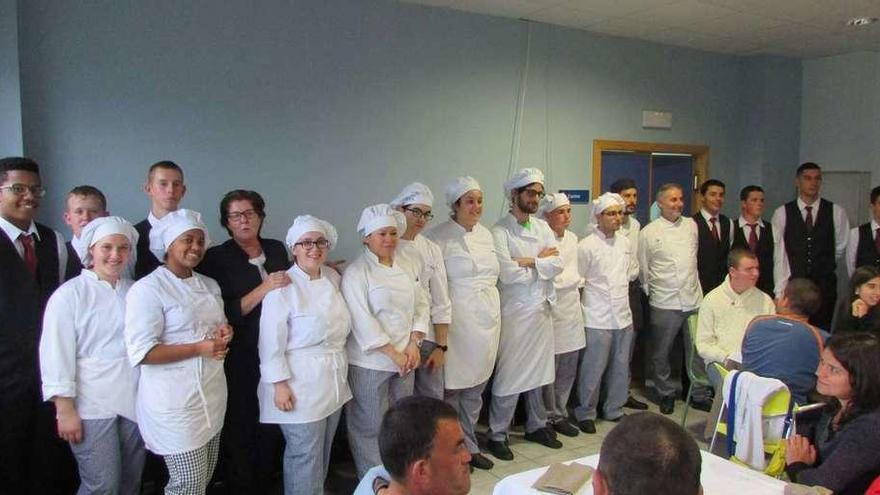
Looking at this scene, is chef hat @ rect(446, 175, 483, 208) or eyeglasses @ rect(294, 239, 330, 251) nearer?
eyeglasses @ rect(294, 239, 330, 251)

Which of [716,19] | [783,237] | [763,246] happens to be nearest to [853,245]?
[783,237]

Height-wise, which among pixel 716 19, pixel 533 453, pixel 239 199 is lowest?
pixel 533 453

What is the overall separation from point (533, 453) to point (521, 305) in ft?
2.77

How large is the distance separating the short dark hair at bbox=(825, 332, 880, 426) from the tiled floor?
1.25 m

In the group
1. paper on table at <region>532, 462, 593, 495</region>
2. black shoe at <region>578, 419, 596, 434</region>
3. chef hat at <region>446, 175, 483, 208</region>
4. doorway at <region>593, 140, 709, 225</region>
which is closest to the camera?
paper on table at <region>532, 462, 593, 495</region>

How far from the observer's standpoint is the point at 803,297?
2.80 meters

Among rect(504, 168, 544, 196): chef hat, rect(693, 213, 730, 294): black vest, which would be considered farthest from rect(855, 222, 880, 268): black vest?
rect(504, 168, 544, 196): chef hat

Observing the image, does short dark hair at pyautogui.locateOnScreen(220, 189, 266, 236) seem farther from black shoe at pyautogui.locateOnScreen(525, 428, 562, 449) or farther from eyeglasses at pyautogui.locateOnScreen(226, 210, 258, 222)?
black shoe at pyautogui.locateOnScreen(525, 428, 562, 449)

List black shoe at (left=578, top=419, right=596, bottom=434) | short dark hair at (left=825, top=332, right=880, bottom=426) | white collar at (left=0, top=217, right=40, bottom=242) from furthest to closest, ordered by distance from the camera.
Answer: black shoe at (left=578, top=419, right=596, bottom=434)
white collar at (left=0, top=217, right=40, bottom=242)
short dark hair at (left=825, top=332, right=880, bottom=426)

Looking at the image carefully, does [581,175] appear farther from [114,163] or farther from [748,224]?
[114,163]

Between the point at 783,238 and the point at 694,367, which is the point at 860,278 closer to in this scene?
the point at 694,367

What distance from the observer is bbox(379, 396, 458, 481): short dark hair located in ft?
4.66

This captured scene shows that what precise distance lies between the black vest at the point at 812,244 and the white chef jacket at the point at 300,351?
3622 millimetres

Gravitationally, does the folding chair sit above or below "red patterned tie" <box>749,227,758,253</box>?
below
